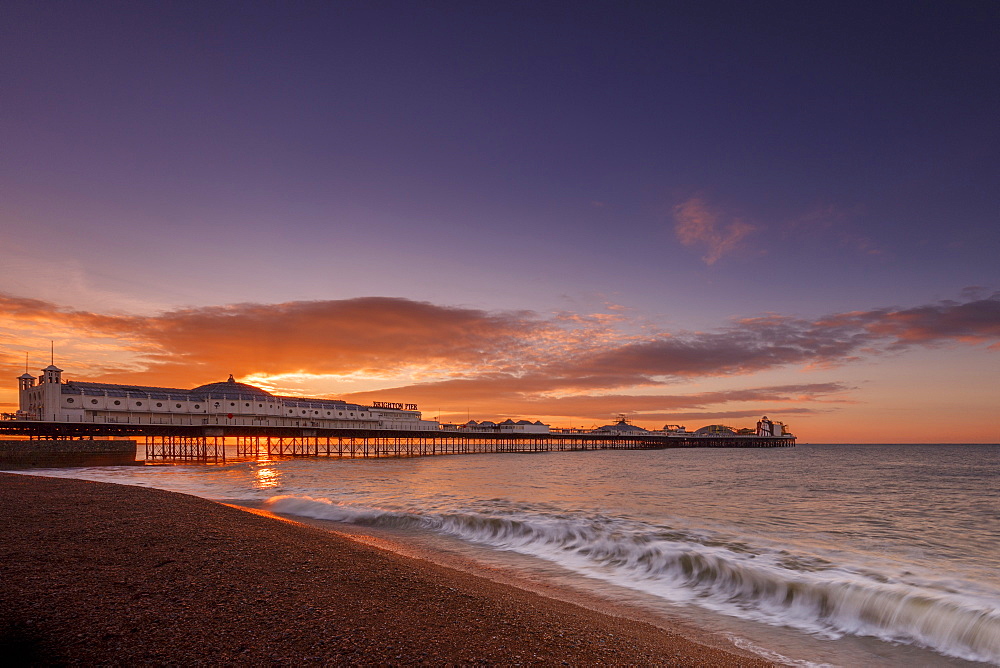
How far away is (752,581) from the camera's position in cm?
1034

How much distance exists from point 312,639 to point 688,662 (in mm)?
3887

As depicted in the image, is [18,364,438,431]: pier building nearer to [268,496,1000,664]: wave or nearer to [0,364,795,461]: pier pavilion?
[0,364,795,461]: pier pavilion

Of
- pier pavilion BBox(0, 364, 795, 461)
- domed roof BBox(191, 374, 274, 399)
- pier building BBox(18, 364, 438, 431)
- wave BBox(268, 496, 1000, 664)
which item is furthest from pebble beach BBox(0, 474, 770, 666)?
domed roof BBox(191, 374, 274, 399)

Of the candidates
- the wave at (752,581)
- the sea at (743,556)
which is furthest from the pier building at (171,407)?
the wave at (752,581)

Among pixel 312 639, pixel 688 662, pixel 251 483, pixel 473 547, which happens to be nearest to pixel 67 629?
pixel 312 639

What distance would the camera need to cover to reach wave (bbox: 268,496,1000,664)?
823 cm

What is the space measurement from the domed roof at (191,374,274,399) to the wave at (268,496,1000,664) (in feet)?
198

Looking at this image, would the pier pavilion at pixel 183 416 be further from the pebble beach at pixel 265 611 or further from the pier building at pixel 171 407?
the pebble beach at pixel 265 611

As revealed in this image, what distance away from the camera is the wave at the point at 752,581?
823cm

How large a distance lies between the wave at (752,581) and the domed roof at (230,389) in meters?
60.5

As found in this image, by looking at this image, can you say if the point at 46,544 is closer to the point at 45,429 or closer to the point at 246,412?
the point at 45,429

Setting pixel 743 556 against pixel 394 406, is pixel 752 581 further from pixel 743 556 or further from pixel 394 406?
pixel 394 406

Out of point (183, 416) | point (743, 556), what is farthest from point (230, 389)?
point (743, 556)

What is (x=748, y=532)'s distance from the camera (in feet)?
50.8
